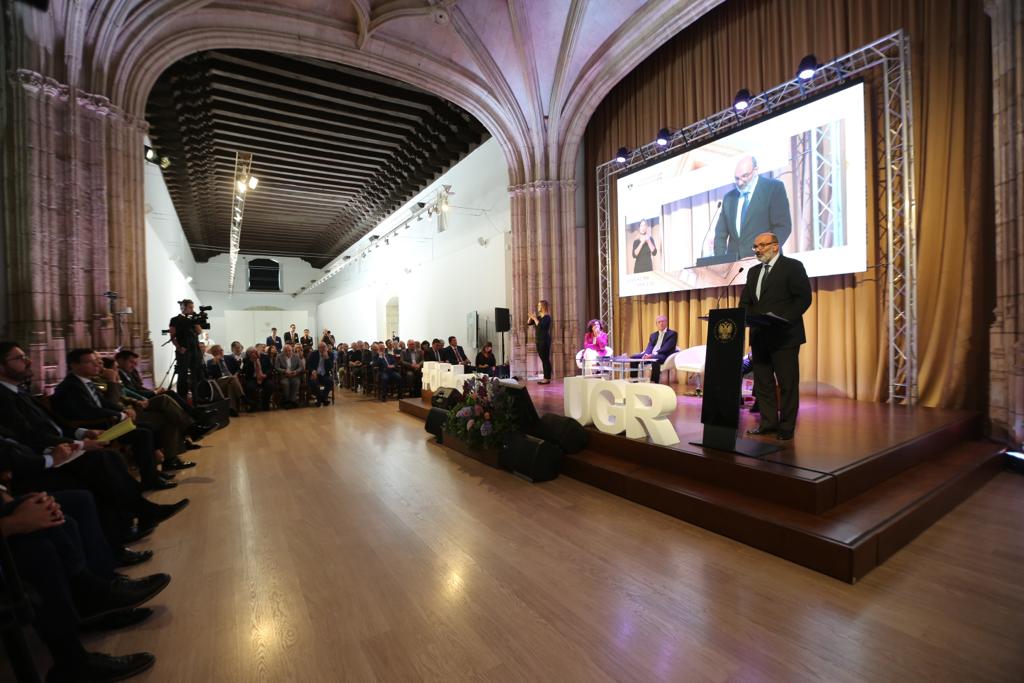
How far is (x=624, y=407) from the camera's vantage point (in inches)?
156

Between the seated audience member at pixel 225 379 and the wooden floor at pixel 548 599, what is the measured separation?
5.24 metres

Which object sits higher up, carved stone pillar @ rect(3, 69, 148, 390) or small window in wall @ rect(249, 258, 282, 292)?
small window in wall @ rect(249, 258, 282, 292)

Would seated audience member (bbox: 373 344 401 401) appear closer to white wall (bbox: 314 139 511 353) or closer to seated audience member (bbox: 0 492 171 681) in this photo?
white wall (bbox: 314 139 511 353)

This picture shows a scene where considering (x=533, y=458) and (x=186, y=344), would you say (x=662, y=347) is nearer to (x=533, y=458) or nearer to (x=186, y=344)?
(x=533, y=458)

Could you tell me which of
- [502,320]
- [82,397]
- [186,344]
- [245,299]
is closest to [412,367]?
[502,320]

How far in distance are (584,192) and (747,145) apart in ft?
12.4

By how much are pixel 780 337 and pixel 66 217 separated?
698 cm

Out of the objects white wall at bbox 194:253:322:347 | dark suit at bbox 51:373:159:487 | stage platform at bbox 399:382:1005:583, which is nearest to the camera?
stage platform at bbox 399:382:1005:583

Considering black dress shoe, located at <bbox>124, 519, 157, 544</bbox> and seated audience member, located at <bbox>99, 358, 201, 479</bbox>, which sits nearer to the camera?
black dress shoe, located at <bbox>124, 519, 157, 544</bbox>

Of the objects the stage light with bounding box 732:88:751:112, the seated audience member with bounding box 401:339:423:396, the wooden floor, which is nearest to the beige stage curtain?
the stage light with bounding box 732:88:751:112

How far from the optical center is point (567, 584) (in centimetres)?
230

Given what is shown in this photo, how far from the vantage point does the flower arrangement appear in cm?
444

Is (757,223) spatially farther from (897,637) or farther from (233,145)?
(233,145)

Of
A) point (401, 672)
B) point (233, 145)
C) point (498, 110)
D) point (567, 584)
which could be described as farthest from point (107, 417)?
point (233, 145)
